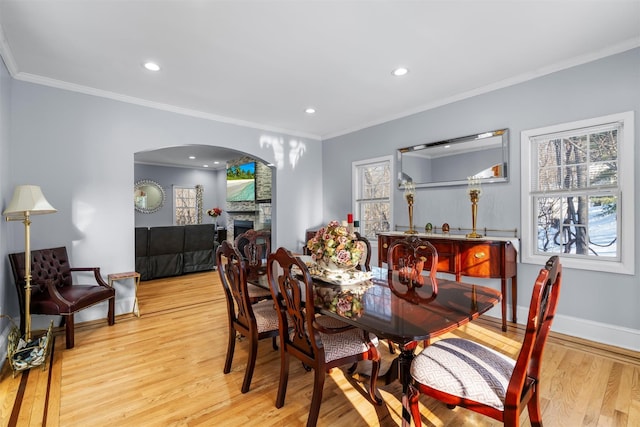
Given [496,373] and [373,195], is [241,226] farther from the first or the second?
[496,373]

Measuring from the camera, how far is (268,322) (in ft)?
7.51

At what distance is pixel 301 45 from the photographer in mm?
2717

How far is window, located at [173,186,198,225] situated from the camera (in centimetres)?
968

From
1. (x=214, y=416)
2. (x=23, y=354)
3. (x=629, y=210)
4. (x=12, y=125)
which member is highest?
(x=12, y=125)

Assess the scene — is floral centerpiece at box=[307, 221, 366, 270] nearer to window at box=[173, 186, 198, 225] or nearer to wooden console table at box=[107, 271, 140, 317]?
wooden console table at box=[107, 271, 140, 317]

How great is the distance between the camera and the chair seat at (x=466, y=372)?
4.56 feet

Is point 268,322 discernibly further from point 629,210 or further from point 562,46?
point 562,46

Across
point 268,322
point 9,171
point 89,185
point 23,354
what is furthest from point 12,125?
point 268,322

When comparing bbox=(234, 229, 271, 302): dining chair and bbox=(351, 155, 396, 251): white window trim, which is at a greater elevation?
bbox=(351, 155, 396, 251): white window trim

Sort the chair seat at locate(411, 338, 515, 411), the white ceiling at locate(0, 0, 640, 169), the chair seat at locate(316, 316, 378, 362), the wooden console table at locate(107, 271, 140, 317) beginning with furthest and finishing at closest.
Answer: the wooden console table at locate(107, 271, 140, 317), the white ceiling at locate(0, 0, 640, 169), the chair seat at locate(316, 316, 378, 362), the chair seat at locate(411, 338, 515, 411)

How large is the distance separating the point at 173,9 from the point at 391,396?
306 cm

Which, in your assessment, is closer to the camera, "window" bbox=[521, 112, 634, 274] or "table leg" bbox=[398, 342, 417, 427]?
"table leg" bbox=[398, 342, 417, 427]

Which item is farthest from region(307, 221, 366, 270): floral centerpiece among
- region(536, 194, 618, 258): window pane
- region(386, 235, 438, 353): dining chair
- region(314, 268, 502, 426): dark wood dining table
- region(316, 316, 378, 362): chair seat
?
region(536, 194, 618, 258): window pane

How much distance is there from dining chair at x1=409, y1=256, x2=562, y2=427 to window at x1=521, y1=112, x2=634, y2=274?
7.06ft
